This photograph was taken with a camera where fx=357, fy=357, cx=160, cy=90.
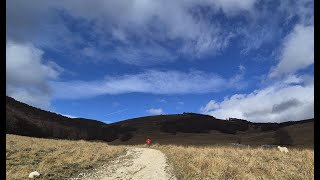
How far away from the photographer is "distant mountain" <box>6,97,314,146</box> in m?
86.2

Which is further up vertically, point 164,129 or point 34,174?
point 164,129

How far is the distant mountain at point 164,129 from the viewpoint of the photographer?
283 ft

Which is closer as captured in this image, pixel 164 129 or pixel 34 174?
pixel 34 174

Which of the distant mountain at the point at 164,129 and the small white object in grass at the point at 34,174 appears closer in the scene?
the small white object in grass at the point at 34,174

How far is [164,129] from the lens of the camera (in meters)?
133

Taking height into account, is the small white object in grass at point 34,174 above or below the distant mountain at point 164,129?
below

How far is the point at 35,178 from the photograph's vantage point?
56.3 ft

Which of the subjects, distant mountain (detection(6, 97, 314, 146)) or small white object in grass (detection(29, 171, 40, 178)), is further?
distant mountain (detection(6, 97, 314, 146))

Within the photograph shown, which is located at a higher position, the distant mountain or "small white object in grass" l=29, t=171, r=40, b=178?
the distant mountain

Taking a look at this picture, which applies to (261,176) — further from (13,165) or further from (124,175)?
(13,165)
